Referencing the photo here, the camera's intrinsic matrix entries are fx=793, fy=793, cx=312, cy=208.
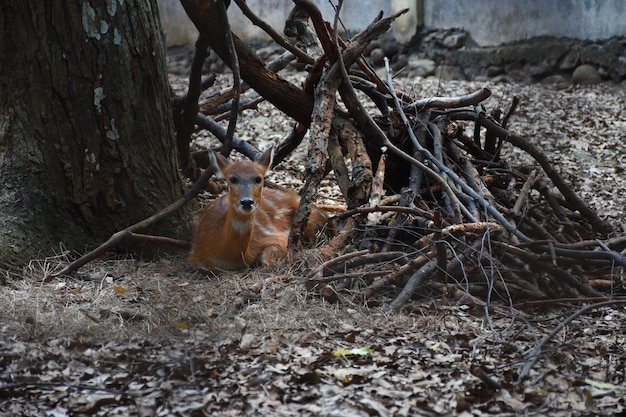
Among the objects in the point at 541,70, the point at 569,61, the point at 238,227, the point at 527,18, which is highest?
the point at 527,18

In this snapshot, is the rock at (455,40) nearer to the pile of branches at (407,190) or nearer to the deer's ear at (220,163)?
the pile of branches at (407,190)

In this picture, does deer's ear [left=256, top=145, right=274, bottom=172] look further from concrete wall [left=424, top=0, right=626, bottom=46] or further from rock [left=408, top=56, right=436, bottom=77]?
concrete wall [left=424, top=0, right=626, bottom=46]

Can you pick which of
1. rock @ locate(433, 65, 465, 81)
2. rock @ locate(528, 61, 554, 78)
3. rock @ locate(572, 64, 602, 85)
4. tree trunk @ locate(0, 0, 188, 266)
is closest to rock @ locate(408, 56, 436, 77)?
rock @ locate(433, 65, 465, 81)

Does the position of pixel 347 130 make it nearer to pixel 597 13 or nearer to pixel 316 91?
pixel 316 91

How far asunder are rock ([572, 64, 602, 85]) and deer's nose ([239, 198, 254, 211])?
8.68 metres

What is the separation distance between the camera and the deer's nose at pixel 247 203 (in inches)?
225

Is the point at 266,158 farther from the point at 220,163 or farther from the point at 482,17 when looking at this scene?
the point at 482,17

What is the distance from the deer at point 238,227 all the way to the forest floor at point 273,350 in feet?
0.82

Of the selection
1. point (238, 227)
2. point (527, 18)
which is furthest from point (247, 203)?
point (527, 18)

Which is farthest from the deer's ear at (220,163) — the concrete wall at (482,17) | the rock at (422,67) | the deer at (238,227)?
the concrete wall at (482,17)

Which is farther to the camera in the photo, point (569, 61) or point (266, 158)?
point (569, 61)

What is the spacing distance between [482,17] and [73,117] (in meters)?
9.47

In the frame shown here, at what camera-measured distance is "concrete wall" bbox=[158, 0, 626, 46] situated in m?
12.5

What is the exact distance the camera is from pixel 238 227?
5996 mm
